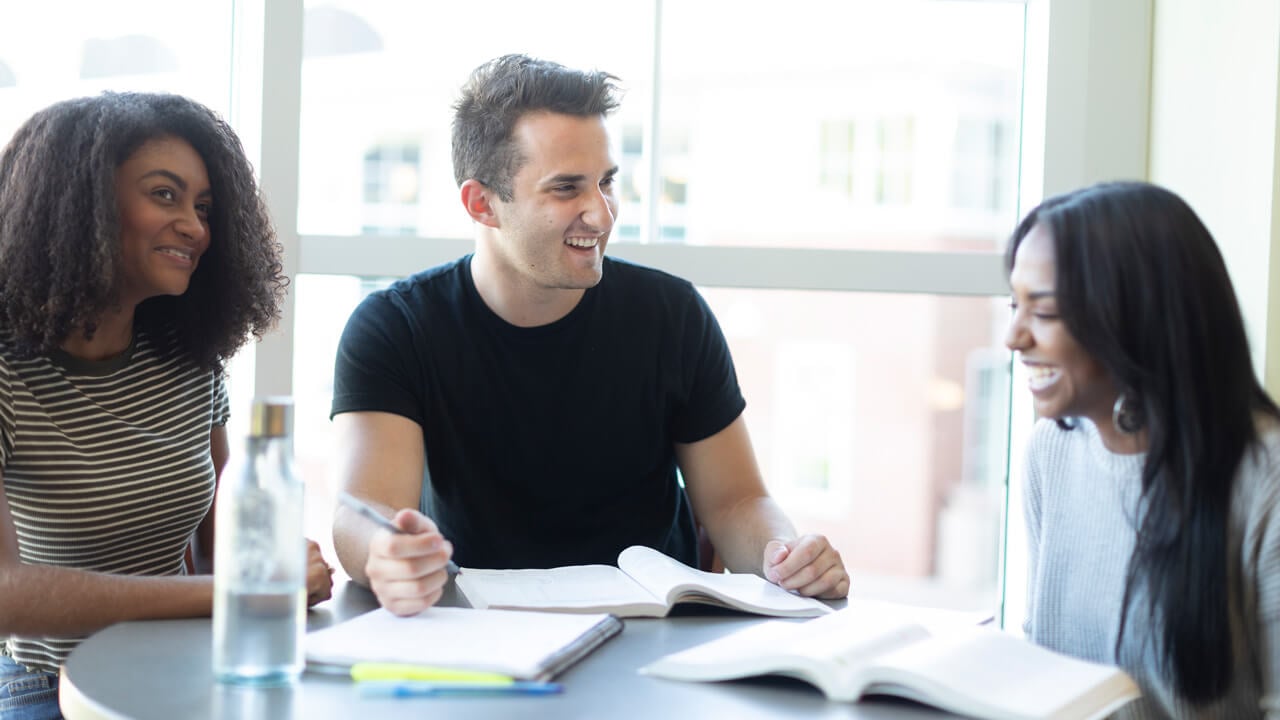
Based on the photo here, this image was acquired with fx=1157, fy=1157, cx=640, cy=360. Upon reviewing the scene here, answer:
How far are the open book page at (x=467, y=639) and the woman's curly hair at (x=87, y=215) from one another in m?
0.65

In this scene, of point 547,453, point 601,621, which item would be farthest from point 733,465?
point 601,621

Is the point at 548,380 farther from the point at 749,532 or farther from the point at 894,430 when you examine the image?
the point at 894,430

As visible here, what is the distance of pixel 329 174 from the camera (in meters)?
2.62

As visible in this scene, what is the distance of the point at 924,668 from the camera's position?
0.97 m

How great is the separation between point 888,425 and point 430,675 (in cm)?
1060

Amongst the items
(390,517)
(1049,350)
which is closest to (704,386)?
(390,517)

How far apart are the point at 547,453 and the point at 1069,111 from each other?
4.33 feet

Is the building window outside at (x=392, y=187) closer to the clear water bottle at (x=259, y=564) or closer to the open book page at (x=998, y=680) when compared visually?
the clear water bottle at (x=259, y=564)

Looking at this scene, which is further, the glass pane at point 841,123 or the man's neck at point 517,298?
the glass pane at point 841,123

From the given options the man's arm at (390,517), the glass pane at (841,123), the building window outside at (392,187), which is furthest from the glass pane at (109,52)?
the man's arm at (390,517)

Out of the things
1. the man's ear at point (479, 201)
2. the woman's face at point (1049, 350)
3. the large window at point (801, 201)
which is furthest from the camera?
the large window at point (801, 201)

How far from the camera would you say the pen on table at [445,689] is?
0.97m

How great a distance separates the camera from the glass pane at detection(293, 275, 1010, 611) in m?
10.4

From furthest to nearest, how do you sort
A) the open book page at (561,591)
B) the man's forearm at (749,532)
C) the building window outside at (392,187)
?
the building window outside at (392,187) < the man's forearm at (749,532) < the open book page at (561,591)
